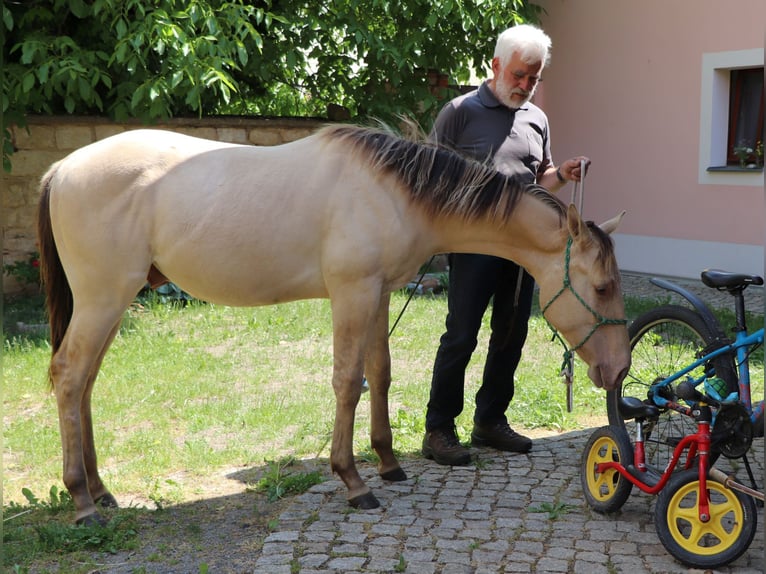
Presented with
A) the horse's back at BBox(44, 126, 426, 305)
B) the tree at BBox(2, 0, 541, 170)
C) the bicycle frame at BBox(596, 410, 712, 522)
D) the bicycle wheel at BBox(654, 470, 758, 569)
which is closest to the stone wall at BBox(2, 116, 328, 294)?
the tree at BBox(2, 0, 541, 170)

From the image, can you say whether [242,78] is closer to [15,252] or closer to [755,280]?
[15,252]

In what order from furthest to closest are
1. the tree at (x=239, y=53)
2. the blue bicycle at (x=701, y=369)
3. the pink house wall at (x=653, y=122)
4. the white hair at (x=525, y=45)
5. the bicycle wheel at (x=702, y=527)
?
1. the pink house wall at (x=653, y=122)
2. the tree at (x=239, y=53)
3. the white hair at (x=525, y=45)
4. the blue bicycle at (x=701, y=369)
5. the bicycle wheel at (x=702, y=527)

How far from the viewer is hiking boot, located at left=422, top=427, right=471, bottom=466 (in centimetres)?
453

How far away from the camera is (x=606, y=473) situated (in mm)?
3867

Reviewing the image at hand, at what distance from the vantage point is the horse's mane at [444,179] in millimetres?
3854

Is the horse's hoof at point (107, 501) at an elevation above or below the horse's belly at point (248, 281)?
below

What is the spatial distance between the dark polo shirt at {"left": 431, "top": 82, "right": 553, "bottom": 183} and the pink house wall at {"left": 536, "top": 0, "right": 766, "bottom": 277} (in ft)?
20.6

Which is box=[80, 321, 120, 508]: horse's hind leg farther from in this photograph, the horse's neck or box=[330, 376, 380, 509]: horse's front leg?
the horse's neck

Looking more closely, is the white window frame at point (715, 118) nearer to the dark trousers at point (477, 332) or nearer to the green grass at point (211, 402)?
the green grass at point (211, 402)

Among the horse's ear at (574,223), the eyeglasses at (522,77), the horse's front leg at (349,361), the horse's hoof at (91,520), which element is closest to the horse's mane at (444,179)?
the horse's ear at (574,223)

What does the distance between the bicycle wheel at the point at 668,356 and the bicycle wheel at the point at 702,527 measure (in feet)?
1.40

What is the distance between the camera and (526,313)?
4.71 meters

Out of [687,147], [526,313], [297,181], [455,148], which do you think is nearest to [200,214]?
[297,181]

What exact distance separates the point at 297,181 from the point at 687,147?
8063mm
